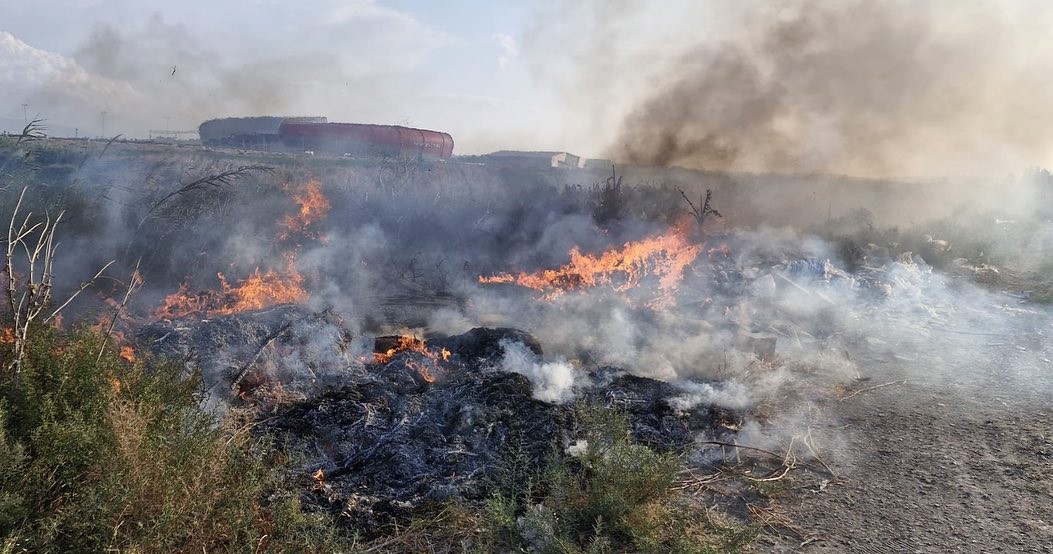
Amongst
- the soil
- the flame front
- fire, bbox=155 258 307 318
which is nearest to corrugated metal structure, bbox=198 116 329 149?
the flame front

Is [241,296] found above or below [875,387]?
above

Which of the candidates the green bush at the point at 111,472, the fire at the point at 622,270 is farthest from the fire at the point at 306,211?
the green bush at the point at 111,472

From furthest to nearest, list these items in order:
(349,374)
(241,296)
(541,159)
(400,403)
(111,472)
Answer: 1. (541,159)
2. (241,296)
3. (349,374)
4. (400,403)
5. (111,472)

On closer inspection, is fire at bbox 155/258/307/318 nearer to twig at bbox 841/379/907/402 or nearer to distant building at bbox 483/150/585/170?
twig at bbox 841/379/907/402

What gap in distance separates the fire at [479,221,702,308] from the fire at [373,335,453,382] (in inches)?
190

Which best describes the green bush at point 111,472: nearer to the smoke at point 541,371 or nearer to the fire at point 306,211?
the smoke at point 541,371

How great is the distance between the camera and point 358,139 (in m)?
27.6

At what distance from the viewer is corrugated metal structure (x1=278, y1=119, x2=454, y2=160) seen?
1086 inches

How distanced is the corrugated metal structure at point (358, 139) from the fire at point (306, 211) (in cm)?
827

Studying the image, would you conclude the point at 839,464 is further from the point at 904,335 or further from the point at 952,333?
the point at 952,333

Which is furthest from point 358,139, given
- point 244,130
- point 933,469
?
point 933,469

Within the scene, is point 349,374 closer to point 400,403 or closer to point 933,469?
point 400,403

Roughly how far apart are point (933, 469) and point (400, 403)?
6.56 m

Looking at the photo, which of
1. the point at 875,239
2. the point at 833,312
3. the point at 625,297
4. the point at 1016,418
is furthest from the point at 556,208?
the point at 1016,418
